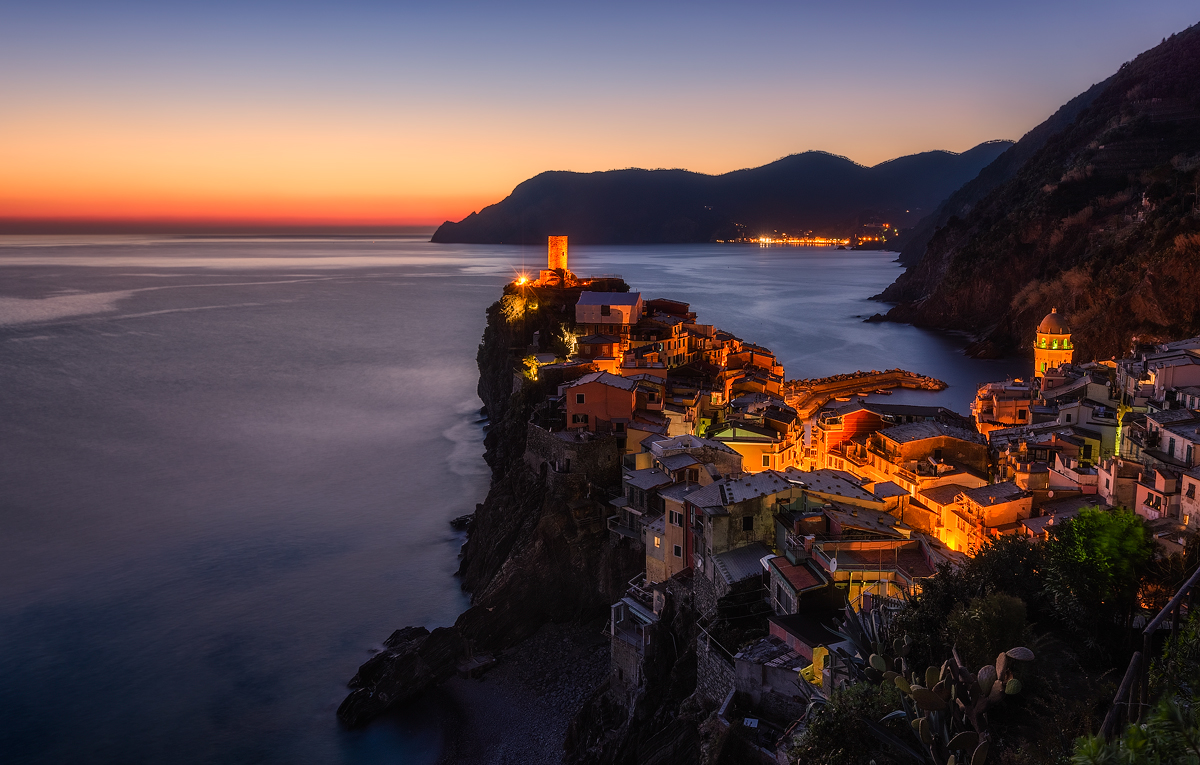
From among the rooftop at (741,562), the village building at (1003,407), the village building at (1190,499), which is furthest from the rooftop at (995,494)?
the village building at (1003,407)

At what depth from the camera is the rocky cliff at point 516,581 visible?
39.8 ft

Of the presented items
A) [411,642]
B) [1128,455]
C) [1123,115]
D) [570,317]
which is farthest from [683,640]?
[1123,115]

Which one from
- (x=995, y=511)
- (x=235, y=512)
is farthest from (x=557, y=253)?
(x=995, y=511)

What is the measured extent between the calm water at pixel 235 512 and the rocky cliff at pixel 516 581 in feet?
1.97

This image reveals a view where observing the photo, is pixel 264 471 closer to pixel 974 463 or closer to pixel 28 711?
pixel 28 711

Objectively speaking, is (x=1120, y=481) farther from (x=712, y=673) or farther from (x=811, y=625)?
(x=712, y=673)

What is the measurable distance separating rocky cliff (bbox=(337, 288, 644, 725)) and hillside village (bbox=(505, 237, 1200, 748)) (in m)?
0.41

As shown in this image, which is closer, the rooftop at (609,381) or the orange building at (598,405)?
the orange building at (598,405)

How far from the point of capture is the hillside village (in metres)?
8.39

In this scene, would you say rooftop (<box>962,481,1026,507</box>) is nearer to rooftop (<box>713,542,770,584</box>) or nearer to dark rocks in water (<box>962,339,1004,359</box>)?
rooftop (<box>713,542,770,584</box>)

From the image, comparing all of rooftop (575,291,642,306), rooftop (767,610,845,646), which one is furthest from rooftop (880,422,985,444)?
rooftop (575,291,642,306)

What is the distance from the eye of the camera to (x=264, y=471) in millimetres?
23719

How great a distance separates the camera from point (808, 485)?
10.7 m

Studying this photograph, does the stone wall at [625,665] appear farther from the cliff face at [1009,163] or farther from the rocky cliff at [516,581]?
the cliff face at [1009,163]
